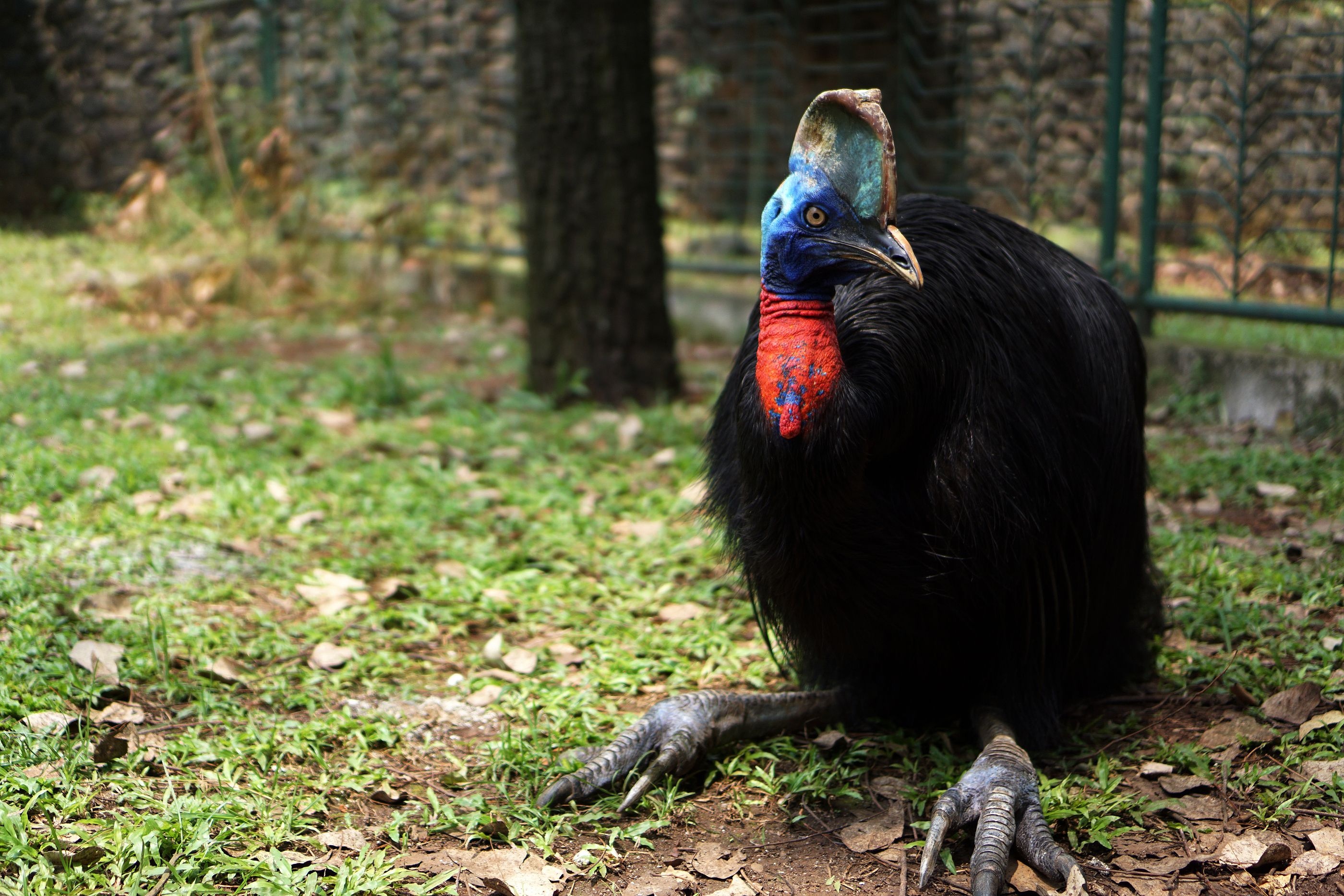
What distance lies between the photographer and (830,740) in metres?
2.48

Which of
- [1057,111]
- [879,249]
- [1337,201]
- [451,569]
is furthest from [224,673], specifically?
[1057,111]

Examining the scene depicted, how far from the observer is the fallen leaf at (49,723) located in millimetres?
2203

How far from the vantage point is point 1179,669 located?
269cm

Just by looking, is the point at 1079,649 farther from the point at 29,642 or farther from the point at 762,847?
the point at 29,642

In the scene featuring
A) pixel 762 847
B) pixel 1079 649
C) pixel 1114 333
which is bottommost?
pixel 762 847

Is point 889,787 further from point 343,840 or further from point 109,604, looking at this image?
point 109,604

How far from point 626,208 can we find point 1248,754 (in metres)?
3.06

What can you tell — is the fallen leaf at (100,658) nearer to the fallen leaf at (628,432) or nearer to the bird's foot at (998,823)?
the bird's foot at (998,823)

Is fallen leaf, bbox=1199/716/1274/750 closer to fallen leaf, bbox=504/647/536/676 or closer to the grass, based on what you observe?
the grass

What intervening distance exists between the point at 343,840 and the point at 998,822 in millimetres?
1131

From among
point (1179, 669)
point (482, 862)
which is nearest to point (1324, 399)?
point (1179, 669)

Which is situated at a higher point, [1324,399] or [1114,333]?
[1114,333]

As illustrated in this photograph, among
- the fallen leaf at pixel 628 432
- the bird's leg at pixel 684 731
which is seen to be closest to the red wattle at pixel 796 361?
the bird's leg at pixel 684 731

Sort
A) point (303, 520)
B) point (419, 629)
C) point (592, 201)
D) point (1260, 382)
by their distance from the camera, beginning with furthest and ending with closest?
point (592, 201)
point (1260, 382)
point (303, 520)
point (419, 629)
